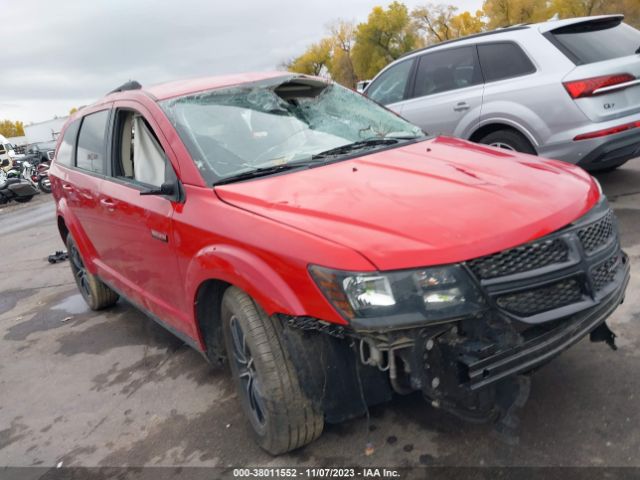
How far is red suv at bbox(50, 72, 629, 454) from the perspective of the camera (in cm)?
204


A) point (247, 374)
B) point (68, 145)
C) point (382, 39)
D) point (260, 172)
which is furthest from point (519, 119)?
point (382, 39)

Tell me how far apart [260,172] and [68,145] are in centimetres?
300

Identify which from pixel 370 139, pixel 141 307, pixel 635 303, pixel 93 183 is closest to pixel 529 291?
pixel 370 139

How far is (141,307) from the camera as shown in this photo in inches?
153

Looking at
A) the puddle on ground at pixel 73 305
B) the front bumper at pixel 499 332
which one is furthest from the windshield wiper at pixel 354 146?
the puddle on ground at pixel 73 305

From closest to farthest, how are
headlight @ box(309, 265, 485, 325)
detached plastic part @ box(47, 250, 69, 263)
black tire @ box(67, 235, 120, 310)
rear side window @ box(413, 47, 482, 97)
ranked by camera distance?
1. headlight @ box(309, 265, 485, 325)
2. black tire @ box(67, 235, 120, 310)
3. rear side window @ box(413, 47, 482, 97)
4. detached plastic part @ box(47, 250, 69, 263)

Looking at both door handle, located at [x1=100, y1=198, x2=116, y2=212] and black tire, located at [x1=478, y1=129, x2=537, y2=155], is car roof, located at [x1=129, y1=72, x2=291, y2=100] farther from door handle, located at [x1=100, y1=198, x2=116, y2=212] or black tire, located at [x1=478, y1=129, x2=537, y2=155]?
black tire, located at [x1=478, y1=129, x2=537, y2=155]

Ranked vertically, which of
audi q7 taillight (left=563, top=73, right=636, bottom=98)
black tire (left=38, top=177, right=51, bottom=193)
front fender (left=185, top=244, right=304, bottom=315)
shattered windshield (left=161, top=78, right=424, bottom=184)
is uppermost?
shattered windshield (left=161, top=78, right=424, bottom=184)

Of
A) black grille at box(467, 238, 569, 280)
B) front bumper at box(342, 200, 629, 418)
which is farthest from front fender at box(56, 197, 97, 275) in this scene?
black grille at box(467, 238, 569, 280)

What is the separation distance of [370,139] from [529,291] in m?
1.57

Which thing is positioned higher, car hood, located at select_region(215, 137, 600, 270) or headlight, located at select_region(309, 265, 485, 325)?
car hood, located at select_region(215, 137, 600, 270)

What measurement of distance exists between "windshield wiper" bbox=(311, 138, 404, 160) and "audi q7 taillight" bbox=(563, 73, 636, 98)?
8.23 feet

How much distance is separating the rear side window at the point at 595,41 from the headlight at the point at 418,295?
13.4 feet

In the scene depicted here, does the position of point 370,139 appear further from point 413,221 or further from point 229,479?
point 229,479
